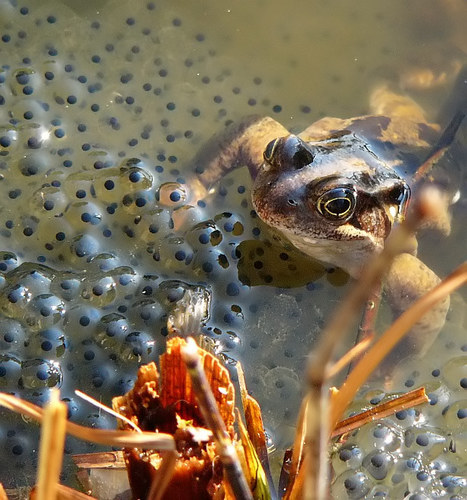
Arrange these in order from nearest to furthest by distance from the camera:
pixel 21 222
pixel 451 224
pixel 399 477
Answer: pixel 399 477
pixel 21 222
pixel 451 224

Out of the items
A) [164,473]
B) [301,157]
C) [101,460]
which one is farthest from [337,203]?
[164,473]

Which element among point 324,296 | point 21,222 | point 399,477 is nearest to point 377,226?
point 324,296

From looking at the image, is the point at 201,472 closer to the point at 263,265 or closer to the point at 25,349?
the point at 25,349

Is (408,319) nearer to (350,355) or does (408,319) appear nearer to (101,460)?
(350,355)

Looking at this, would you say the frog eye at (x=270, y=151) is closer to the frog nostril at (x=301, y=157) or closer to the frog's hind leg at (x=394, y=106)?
the frog nostril at (x=301, y=157)

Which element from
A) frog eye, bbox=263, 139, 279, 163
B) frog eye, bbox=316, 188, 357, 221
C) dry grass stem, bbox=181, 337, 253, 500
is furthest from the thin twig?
frog eye, bbox=263, 139, 279, 163

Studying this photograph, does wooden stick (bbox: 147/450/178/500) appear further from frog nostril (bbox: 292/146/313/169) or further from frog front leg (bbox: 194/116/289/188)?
frog front leg (bbox: 194/116/289/188)
